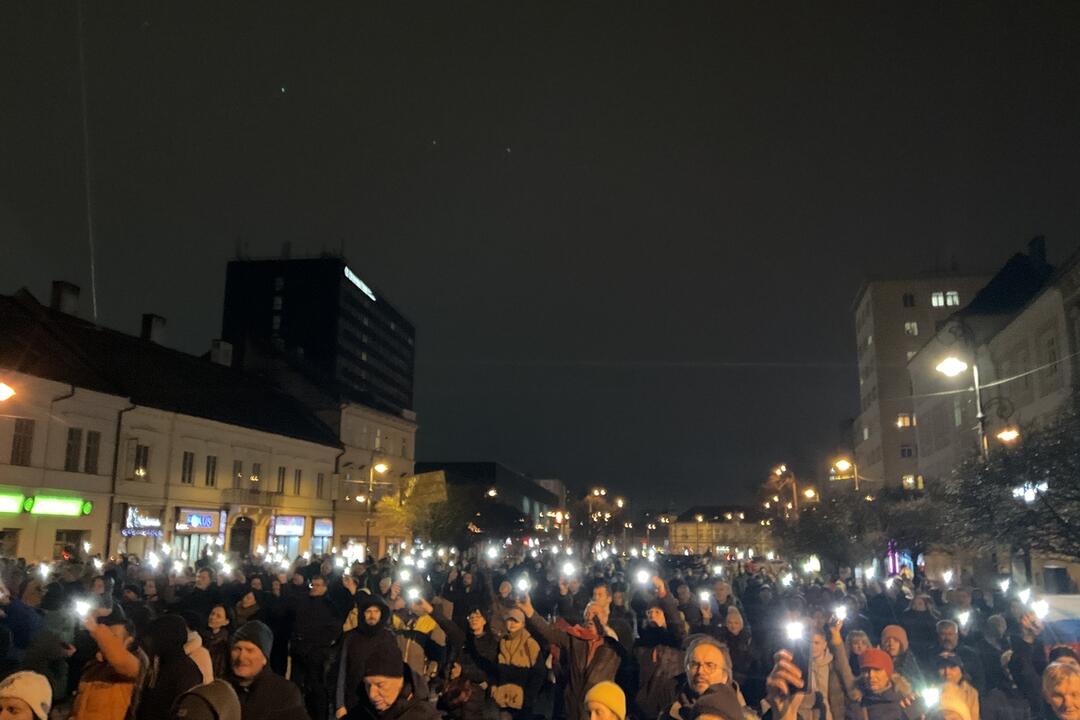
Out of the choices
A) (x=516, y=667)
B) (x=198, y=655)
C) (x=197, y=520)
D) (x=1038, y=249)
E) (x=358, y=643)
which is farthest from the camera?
(x=1038, y=249)

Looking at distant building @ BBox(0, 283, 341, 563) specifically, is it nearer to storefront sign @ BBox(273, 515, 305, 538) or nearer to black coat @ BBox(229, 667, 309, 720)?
storefront sign @ BBox(273, 515, 305, 538)

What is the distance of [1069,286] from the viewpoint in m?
28.9

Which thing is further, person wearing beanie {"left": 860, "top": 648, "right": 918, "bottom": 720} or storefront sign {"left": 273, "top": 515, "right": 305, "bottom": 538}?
storefront sign {"left": 273, "top": 515, "right": 305, "bottom": 538}

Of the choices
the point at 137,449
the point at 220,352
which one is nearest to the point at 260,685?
the point at 137,449

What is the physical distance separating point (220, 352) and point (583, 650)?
4900 cm

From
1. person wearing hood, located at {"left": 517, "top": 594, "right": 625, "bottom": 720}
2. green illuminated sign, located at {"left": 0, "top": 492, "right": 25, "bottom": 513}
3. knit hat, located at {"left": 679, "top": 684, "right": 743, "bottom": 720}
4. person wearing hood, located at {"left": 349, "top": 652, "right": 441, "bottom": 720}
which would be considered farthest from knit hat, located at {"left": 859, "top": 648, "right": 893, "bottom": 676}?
green illuminated sign, located at {"left": 0, "top": 492, "right": 25, "bottom": 513}

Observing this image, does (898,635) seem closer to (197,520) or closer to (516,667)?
(516,667)

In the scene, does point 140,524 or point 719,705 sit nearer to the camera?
point 719,705

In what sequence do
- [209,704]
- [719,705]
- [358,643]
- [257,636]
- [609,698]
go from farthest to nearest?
1. [358,643]
2. [257,636]
3. [209,704]
4. [719,705]
5. [609,698]

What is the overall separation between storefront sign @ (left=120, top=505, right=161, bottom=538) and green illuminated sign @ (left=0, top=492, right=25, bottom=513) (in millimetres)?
5849

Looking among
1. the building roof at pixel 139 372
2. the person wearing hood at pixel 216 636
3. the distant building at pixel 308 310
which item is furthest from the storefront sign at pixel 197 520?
the distant building at pixel 308 310

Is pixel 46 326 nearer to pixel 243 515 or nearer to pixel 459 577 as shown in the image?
pixel 243 515

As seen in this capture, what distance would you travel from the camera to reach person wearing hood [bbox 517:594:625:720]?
310 inches

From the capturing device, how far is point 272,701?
15.9ft
